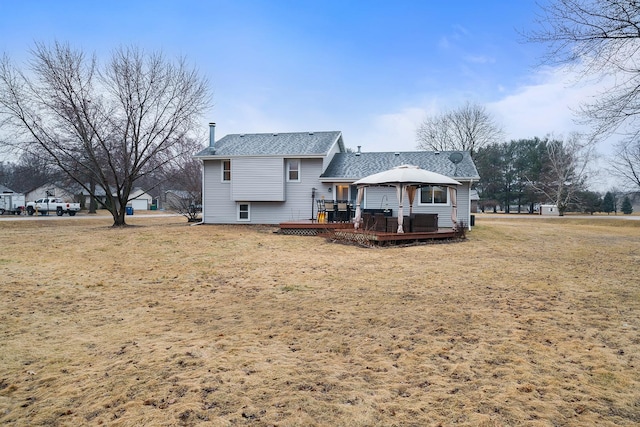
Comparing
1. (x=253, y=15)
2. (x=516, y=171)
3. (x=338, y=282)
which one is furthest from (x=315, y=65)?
(x=516, y=171)

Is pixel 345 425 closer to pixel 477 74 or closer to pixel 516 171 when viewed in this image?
pixel 477 74

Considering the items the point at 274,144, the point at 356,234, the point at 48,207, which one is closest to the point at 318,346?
the point at 356,234

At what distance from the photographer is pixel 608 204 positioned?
5103 cm

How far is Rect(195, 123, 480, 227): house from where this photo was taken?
17984 millimetres

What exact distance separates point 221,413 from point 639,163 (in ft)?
128

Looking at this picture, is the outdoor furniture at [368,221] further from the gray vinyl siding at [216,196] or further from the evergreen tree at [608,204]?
the evergreen tree at [608,204]

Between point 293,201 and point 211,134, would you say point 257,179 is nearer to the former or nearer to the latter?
point 293,201

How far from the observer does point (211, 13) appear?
1382 centimetres

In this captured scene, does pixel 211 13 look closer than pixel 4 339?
No

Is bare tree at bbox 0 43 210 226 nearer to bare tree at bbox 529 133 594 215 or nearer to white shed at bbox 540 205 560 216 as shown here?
bare tree at bbox 529 133 594 215

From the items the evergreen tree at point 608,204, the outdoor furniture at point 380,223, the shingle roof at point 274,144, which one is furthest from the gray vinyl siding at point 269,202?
the evergreen tree at point 608,204

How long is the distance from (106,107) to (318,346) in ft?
70.5

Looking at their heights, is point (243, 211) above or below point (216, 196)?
below

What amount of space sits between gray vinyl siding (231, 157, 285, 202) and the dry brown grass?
10.7 metres
